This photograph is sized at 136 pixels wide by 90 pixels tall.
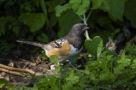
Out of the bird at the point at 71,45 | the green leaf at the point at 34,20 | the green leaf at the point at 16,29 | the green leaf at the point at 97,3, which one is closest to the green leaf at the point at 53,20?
the green leaf at the point at 34,20

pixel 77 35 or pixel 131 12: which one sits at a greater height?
pixel 131 12

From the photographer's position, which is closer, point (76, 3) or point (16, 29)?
point (76, 3)

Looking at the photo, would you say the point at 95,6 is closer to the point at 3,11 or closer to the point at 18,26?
the point at 18,26

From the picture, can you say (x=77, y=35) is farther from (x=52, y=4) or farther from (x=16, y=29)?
(x=16, y=29)

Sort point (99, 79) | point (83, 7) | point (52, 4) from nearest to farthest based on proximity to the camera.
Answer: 1. point (99, 79)
2. point (83, 7)
3. point (52, 4)

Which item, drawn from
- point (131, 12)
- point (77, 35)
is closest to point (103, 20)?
point (131, 12)

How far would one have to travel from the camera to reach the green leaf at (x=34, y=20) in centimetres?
496

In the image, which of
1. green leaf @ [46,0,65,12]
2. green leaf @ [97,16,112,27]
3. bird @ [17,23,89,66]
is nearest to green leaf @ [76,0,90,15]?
bird @ [17,23,89,66]

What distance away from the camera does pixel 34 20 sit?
5.02m

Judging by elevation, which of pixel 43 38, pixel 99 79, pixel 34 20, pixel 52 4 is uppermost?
pixel 52 4

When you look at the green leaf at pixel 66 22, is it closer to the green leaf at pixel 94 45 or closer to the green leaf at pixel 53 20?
the green leaf at pixel 53 20

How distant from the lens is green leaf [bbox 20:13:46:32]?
4.96 metres

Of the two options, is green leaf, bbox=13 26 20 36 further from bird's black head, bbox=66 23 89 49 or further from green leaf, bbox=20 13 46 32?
bird's black head, bbox=66 23 89 49

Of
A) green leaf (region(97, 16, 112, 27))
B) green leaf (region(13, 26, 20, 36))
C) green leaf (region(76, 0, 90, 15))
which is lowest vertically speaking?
green leaf (region(76, 0, 90, 15))
